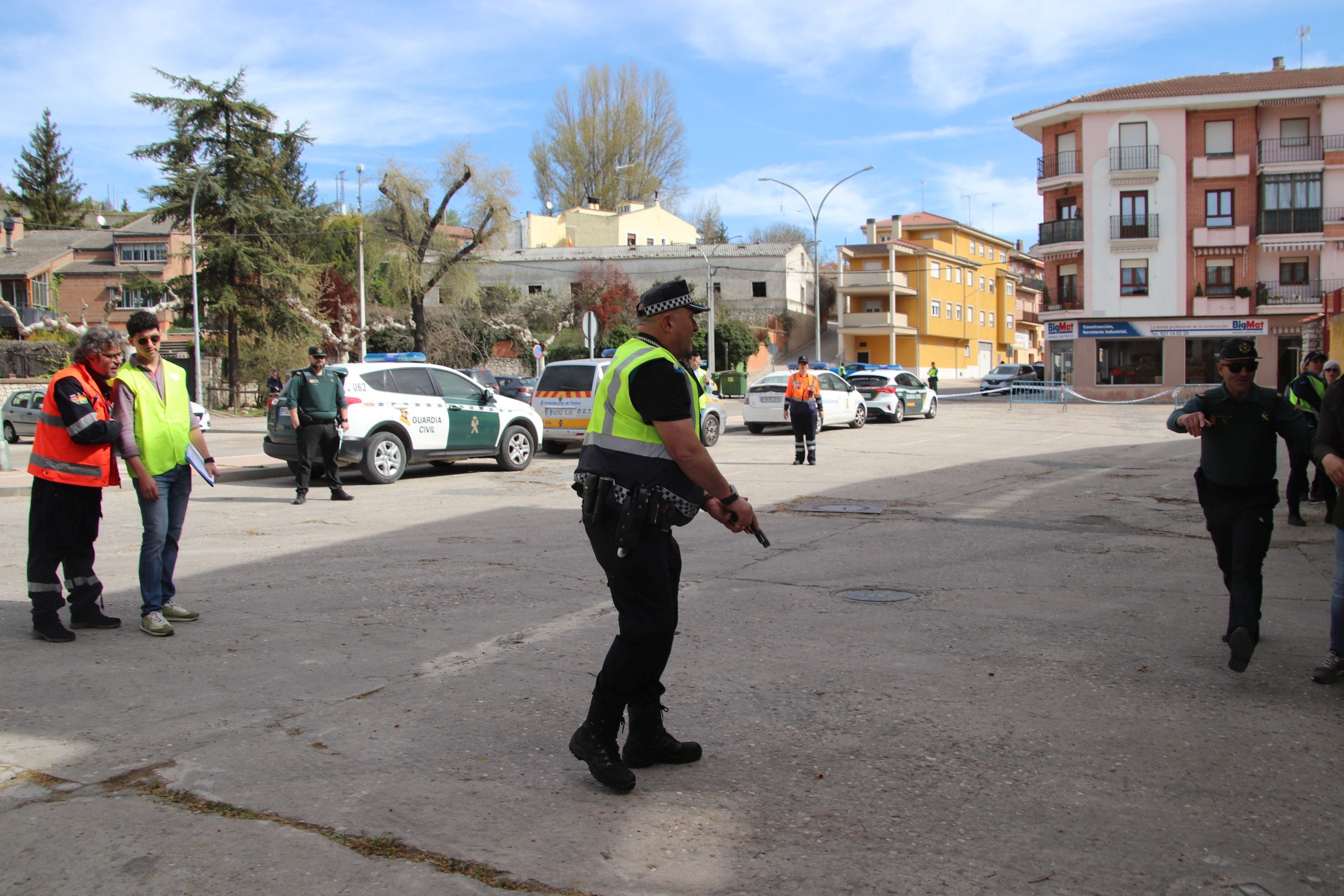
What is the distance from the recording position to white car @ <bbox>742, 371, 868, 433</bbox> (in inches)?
924

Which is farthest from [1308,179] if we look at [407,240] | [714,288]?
[407,240]

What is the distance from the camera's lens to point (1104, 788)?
371cm

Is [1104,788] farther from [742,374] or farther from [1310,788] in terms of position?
[742,374]

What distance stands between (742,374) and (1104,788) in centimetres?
4451

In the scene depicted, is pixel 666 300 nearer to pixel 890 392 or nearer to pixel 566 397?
pixel 566 397

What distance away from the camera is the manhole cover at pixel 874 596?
270 inches

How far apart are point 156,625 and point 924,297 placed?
6854cm

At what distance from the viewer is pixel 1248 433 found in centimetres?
530

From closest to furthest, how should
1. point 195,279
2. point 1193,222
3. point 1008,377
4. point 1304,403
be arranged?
point 1304,403
point 195,279
point 1193,222
point 1008,377

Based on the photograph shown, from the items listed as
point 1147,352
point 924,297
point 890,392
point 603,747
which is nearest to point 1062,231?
point 1147,352

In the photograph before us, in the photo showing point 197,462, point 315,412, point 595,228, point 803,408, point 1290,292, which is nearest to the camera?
point 197,462

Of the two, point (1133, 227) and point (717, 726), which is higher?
point (1133, 227)

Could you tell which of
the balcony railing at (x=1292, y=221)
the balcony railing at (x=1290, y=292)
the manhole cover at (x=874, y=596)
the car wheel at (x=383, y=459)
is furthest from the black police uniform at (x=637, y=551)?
the balcony railing at (x=1292, y=221)

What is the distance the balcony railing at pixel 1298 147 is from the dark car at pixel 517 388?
35293mm
